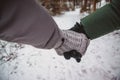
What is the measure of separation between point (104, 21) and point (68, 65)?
66.5 inches

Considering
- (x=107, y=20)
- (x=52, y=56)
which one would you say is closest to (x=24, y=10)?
(x=107, y=20)

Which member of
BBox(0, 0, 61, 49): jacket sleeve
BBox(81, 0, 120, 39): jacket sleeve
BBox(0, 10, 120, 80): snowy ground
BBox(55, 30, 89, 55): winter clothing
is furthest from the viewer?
BBox(0, 10, 120, 80): snowy ground

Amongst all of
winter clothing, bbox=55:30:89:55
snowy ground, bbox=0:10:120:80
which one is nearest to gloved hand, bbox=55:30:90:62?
winter clothing, bbox=55:30:89:55

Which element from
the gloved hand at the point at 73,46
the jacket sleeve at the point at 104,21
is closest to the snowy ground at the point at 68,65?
the jacket sleeve at the point at 104,21

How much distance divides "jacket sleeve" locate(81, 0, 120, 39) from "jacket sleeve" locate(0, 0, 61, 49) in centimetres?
79

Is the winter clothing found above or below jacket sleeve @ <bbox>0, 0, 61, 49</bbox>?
below

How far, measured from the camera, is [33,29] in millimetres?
1210

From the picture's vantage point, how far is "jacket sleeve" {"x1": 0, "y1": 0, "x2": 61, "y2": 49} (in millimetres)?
1052

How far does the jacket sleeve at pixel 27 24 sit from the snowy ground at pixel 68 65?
6.48ft

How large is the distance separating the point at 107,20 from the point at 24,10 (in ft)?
3.87

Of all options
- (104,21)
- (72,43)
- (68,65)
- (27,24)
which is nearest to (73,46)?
(72,43)

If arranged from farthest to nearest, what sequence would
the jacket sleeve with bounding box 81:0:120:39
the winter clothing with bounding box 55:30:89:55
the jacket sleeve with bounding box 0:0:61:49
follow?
the jacket sleeve with bounding box 81:0:120:39 → the winter clothing with bounding box 55:30:89:55 → the jacket sleeve with bounding box 0:0:61:49

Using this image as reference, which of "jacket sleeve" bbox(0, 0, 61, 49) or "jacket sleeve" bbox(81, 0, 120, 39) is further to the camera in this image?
"jacket sleeve" bbox(81, 0, 120, 39)

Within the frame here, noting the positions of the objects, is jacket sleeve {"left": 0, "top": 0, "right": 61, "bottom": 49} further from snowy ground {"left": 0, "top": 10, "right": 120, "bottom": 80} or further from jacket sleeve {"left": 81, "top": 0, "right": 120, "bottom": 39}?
snowy ground {"left": 0, "top": 10, "right": 120, "bottom": 80}
